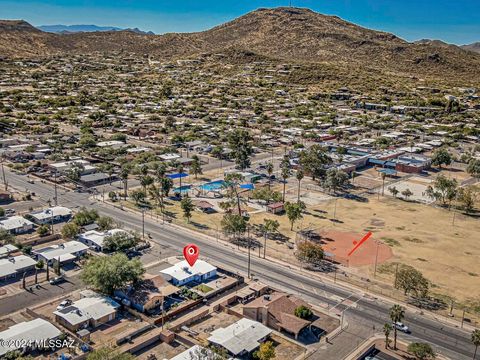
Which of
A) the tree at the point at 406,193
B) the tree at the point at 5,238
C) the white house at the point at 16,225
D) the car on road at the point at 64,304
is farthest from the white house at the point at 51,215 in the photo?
the tree at the point at 406,193

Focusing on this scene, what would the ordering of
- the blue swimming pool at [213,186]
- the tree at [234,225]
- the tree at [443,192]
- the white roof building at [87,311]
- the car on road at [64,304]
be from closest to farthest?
1. the white roof building at [87,311]
2. the car on road at [64,304]
3. the tree at [234,225]
4. the tree at [443,192]
5. the blue swimming pool at [213,186]

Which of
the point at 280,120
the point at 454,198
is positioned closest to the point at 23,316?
the point at 454,198

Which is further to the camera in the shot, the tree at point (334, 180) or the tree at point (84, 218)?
the tree at point (334, 180)

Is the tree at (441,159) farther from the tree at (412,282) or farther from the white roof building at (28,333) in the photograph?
the white roof building at (28,333)

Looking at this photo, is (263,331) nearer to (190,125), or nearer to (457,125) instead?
(190,125)

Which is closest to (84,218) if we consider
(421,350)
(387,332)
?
(387,332)
